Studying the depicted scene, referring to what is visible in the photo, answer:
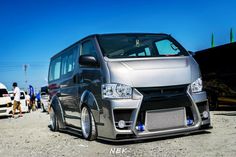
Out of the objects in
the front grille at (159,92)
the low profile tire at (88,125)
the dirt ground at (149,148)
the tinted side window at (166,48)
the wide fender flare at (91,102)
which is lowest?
the dirt ground at (149,148)

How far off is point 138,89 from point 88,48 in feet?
5.58

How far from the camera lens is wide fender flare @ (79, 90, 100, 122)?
223 inches

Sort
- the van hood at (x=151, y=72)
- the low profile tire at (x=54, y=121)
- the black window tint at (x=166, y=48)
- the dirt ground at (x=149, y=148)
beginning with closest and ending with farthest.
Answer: the dirt ground at (x=149, y=148) < the van hood at (x=151, y=72) < the black window tint at (x=166, y=48) < the low profile tire at (x=54, y=121)

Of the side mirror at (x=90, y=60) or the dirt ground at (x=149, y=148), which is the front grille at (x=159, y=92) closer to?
the dirt ground at (x=149, y=148)

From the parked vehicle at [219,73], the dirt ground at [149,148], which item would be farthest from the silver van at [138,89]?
the parked vehicle at [219,73]

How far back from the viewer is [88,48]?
21.3 feet

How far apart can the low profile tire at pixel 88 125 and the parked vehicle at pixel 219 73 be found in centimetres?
664

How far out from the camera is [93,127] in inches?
235

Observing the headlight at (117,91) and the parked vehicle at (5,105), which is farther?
the parked vehicle at (5,105)

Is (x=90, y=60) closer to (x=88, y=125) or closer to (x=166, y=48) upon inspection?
(x=88, y=125)

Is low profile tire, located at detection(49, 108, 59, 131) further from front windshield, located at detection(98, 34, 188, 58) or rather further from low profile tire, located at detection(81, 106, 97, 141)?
front windshield, located at detection(98, 34, 188, 58)

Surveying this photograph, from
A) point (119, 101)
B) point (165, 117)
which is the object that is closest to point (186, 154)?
point (165, 117)

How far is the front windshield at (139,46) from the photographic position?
5969 mm

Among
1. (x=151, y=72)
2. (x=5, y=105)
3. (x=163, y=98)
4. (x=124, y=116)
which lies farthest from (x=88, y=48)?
(x=5, y=105)
